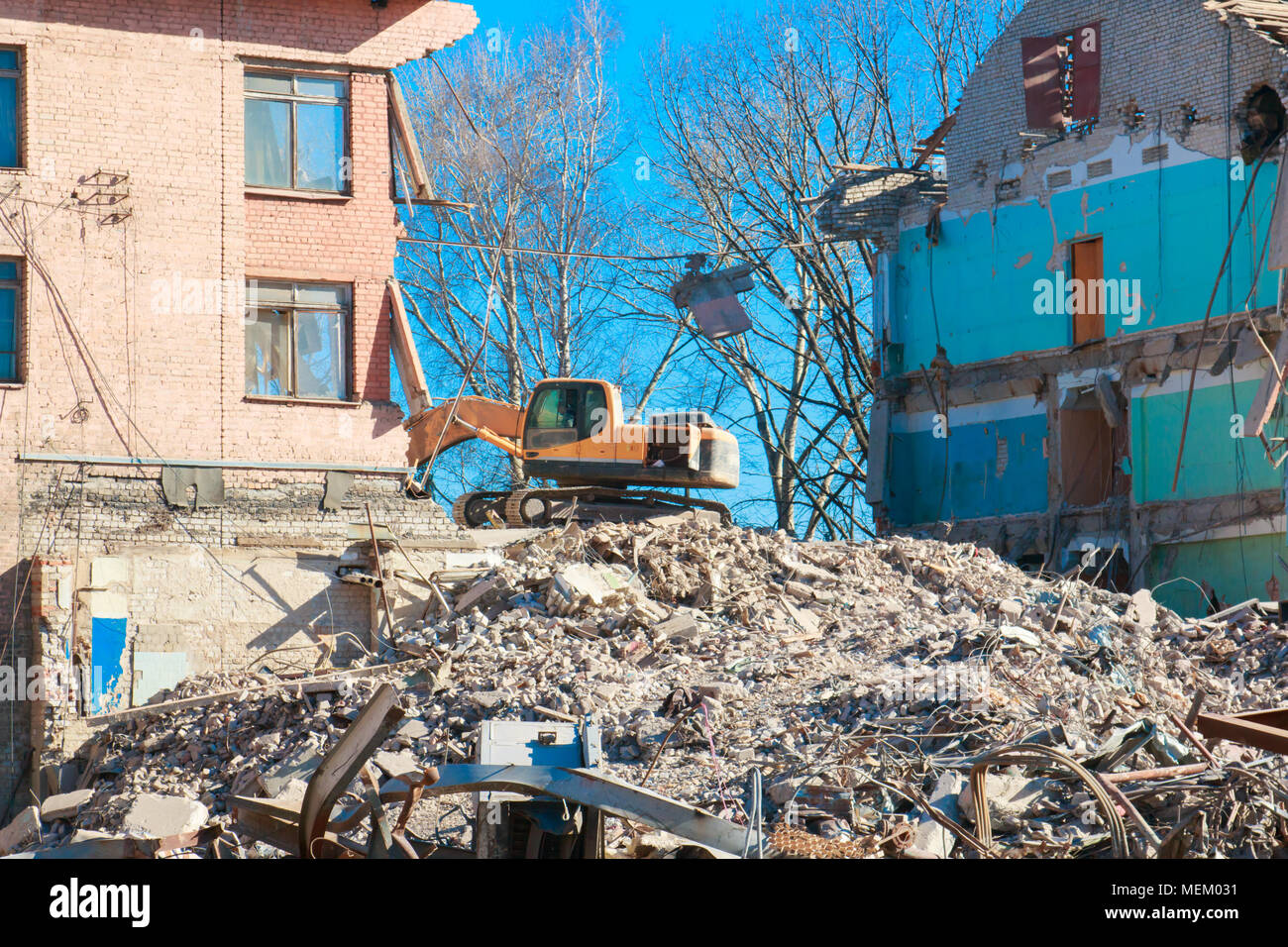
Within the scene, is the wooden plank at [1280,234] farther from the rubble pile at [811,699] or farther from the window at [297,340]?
the window at [297,340]

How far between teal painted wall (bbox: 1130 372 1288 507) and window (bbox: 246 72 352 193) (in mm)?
12910

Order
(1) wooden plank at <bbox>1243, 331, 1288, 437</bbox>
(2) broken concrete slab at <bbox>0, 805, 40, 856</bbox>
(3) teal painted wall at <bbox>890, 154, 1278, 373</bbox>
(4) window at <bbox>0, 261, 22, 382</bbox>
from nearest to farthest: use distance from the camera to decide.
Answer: (2) broken concrete slab at <bbox>0, 805, 40, 856</bbox> < (1) wooden plank at <bbox>1243, 331, 1288, 437</bbox> < (4) window at <bbox>0, 261, 22, 382</bbox> < (3) teal painted wall at <bbox>890, 154, 1278, 373</bbox>

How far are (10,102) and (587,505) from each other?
370 inches

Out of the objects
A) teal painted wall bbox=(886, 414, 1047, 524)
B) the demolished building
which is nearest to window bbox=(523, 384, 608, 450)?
the demolished building

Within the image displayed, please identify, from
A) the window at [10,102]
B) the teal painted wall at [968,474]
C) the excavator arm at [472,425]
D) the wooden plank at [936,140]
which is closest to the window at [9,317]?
the window at [10,102]

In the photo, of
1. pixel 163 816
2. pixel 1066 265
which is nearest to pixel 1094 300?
pixel 1066 265

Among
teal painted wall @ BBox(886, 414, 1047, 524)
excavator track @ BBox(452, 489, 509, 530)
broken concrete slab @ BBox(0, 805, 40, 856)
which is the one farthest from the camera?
teal painted wall @ BBox(886, 414, 1047, 524)

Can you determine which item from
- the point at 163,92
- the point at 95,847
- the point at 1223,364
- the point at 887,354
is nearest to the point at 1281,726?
the point at 95,847

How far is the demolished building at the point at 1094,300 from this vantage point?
22.8 m

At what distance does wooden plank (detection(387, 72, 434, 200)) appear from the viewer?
18.8 m

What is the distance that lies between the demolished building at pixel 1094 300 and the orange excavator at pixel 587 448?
505 centimetres

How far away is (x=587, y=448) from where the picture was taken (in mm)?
22219

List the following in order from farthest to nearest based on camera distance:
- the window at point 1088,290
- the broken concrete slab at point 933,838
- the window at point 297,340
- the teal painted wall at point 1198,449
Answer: the window at point 1088,290 → the teal painted wall at point 1198,449 → the window at point 297,340 → the broken concrete slab at point 933,838

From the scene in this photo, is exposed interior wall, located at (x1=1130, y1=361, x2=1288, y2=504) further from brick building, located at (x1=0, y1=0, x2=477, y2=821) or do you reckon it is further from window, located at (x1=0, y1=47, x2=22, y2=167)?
window, located at (x1=0, y1=47, x2=22, y2=167)
